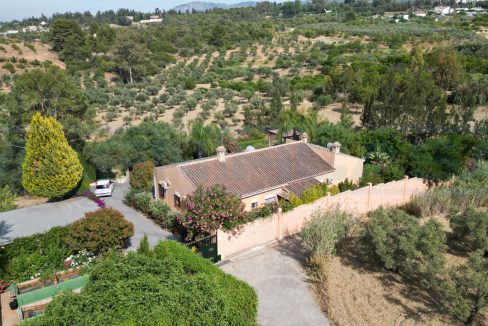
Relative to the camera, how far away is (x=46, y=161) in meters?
23.7

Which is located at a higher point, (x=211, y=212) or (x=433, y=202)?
(x=211, y=212)

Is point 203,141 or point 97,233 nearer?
point 97,233

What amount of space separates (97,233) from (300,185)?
1066 centimetres

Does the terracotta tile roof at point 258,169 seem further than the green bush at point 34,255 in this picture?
Yes

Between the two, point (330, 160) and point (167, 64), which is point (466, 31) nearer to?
point (167, 64)

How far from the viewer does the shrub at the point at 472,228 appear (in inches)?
699

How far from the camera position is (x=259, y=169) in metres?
22.9

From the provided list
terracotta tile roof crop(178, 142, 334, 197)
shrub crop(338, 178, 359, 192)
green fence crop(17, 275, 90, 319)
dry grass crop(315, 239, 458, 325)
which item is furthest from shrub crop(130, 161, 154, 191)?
dry grass crop(315, 239, 458, 325)

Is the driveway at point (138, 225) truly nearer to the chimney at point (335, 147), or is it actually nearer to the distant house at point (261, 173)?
the distant house at point (261, 173)

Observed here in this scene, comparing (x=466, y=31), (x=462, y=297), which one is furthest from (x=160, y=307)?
(x=466, y=31)

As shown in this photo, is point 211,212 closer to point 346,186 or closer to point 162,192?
point 162,192

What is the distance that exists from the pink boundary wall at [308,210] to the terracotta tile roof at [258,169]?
2197 mm

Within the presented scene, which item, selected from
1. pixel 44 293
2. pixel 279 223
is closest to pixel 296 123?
pixel 279 223

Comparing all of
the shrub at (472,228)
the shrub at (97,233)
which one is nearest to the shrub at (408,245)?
the shrub at (472,228)
